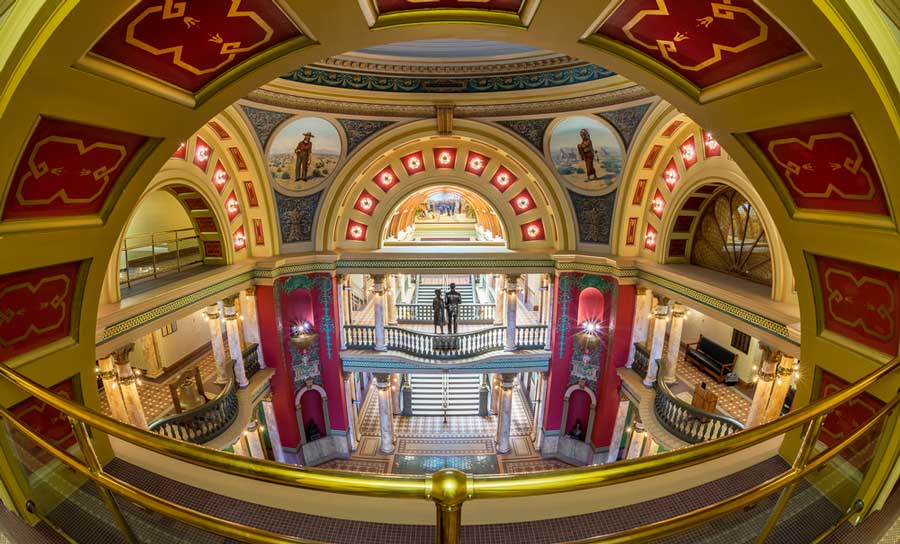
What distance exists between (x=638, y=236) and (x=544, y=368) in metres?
4.80

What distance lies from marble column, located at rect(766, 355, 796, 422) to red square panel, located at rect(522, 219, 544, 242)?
6285mm

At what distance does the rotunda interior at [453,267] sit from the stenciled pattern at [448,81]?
6 centimetres

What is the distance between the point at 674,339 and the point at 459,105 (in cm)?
780

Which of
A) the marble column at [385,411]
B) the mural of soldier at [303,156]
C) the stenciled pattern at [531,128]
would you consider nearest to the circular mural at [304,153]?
the mural of soldier at [303,156]

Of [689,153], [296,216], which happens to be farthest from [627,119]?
[296,216]

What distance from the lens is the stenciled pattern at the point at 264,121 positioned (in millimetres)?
8656

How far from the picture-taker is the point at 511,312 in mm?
11758

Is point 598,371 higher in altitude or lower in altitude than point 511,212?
lower

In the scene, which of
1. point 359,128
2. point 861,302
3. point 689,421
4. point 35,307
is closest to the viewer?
point 861,302

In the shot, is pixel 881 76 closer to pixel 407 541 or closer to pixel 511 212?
pixel 407 541

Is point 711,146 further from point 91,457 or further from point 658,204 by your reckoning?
point 91,457

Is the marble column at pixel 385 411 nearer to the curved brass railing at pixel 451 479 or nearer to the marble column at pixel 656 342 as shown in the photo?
the marble column at pixel 656 342

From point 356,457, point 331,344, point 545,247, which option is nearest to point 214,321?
point 331,344

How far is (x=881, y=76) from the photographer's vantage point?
2.02 meters
